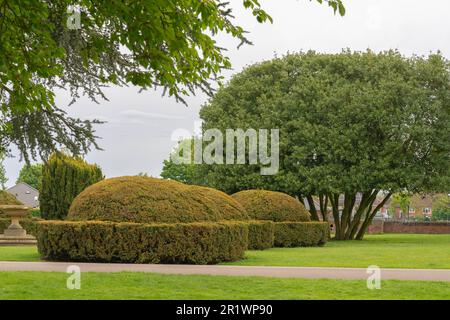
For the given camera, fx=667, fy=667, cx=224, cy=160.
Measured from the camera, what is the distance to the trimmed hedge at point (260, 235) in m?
25.1

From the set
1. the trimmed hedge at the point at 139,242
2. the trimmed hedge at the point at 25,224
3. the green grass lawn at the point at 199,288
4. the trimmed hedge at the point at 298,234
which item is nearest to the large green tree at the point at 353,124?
the trimmed hedge at the point at 298,234

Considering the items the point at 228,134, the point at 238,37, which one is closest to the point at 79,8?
the point at 238,37

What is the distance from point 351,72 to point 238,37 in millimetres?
28087

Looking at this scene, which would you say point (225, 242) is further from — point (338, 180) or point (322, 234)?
point (338, 180)

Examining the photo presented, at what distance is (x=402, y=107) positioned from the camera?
36.7 meters

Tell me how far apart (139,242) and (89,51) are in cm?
650

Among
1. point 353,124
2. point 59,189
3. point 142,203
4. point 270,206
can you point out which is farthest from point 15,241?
point 353,124

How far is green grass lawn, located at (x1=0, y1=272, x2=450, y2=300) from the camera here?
11.1 metres

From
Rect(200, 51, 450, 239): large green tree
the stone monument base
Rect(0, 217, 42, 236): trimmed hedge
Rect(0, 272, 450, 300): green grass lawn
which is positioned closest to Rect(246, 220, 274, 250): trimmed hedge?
Rect(200, 51, 450, 239): large green tree

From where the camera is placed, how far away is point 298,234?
2964cm

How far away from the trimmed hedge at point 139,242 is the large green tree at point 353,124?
18.6 m

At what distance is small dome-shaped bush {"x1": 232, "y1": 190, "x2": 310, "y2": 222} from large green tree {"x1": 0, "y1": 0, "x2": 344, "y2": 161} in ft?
52.3
